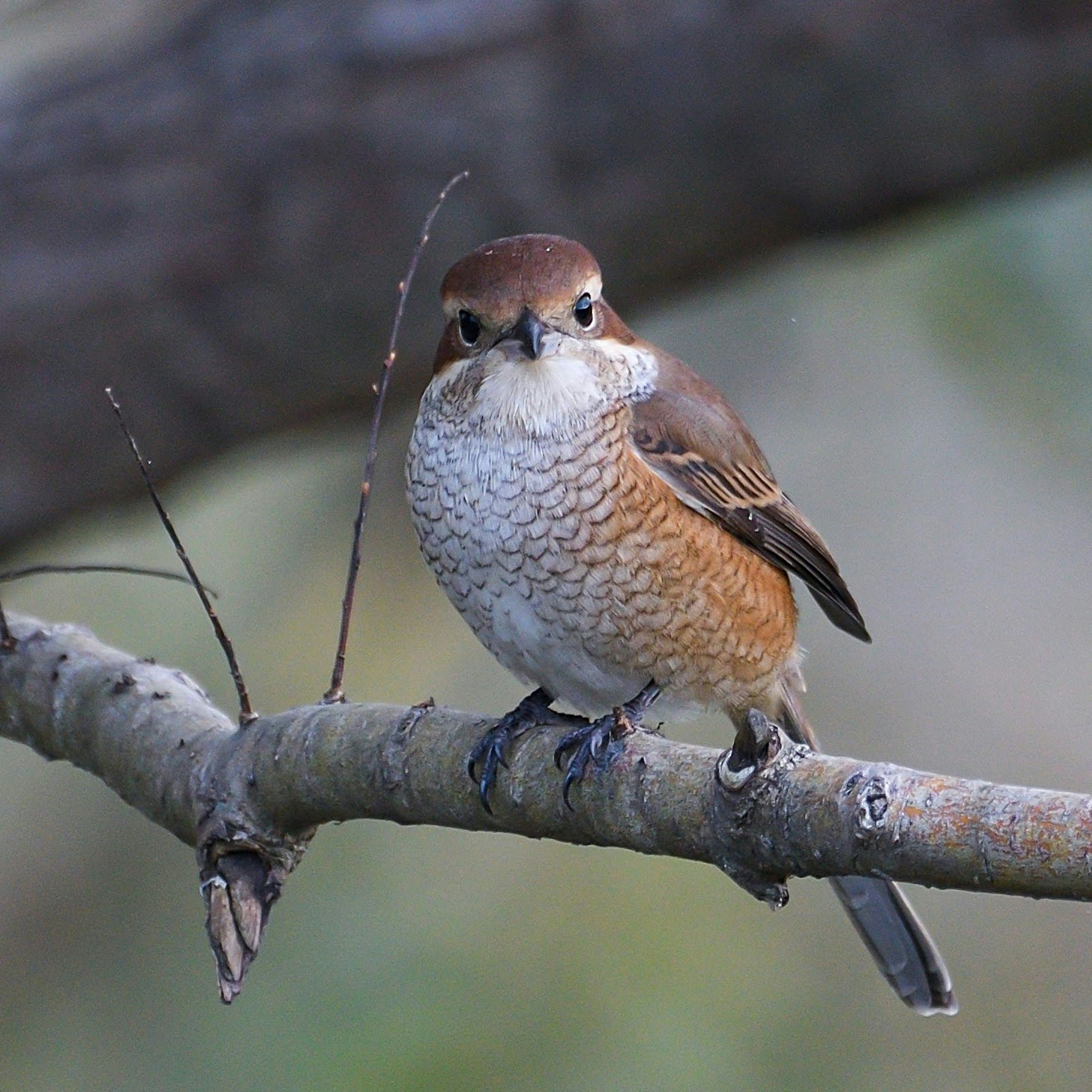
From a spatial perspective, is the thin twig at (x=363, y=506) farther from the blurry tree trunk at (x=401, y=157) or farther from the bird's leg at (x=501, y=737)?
the blurry tree trunk at (x=401, y=157)

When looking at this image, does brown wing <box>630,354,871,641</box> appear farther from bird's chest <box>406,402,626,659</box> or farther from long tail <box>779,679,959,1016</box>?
long tail <box>779,679,959,1016</box>

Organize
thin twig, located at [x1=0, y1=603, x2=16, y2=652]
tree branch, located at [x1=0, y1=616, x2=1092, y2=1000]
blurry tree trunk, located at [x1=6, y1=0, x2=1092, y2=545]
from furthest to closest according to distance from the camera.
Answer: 1. blurry tree trunk, located at [x1=6, y1=0, x2=1092, y2=545]
2. thin twig, located at [x1=0, y1=603, x2=16, y2=652]
3. tree branch, located at [x1=0, y1=616, x2=1092, y2=1000]

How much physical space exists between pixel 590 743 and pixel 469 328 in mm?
1078

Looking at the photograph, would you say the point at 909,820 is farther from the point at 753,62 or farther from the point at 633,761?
the point at 753,62

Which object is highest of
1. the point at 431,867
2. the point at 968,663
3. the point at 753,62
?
the point at 753,62

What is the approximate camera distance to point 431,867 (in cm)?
550

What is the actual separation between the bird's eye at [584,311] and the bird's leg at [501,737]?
32.7 inches

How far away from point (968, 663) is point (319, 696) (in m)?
2.60

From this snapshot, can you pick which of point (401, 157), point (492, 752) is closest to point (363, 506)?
point (492, 752)

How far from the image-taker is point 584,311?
11.0 ft

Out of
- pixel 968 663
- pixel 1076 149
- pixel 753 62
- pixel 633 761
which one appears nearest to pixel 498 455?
pixel 633 761

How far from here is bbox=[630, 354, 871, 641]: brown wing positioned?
3314 millimetres

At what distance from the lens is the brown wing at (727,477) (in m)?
3.31

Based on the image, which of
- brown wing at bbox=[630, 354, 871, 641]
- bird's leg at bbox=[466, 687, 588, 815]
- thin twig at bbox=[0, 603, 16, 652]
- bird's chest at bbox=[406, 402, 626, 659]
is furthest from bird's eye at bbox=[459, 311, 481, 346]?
thin twig at bbox=[0, 603, 16, 652]
